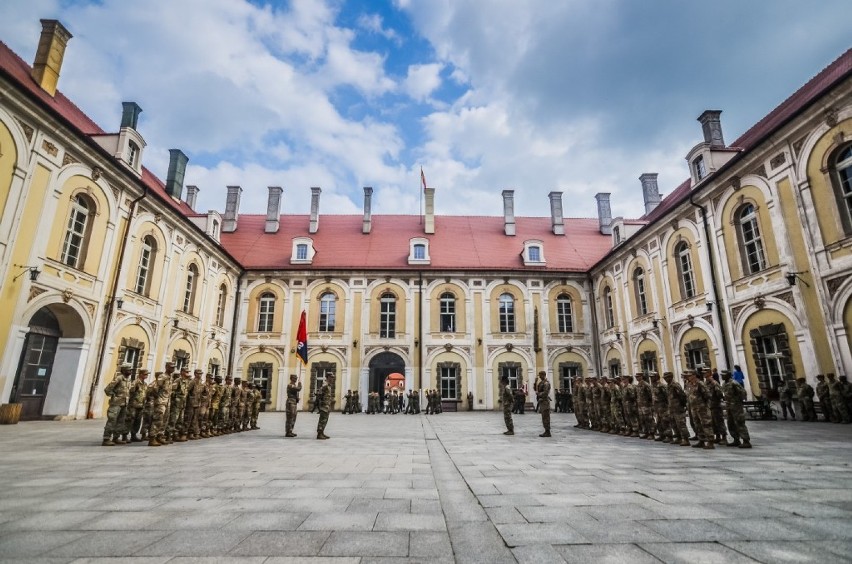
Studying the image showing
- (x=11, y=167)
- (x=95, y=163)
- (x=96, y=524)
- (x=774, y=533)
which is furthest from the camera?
(x=95, y=163)

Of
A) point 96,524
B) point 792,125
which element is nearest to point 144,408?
point 96,524

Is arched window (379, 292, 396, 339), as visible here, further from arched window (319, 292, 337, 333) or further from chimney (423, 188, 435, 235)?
chimney (423, 188, 435, 235)

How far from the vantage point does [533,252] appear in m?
28.5

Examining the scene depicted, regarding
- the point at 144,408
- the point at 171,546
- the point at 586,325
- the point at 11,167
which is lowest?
the point at 171,546

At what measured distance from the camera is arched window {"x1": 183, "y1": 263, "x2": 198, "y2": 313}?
70.8ft

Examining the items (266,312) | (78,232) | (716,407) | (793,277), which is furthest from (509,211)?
(78,232)

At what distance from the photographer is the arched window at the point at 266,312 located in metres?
26.6

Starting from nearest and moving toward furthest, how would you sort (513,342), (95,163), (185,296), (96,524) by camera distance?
(96,524)
(95,163)
(185,296)
(513,342)

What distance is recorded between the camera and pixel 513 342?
87.2 ft

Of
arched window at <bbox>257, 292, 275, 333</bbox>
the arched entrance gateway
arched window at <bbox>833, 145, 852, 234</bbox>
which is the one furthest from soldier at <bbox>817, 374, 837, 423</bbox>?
arched window at <bbox>257, 292, 275, 333</bbox>

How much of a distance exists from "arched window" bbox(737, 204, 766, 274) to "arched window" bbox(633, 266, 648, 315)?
241 inches

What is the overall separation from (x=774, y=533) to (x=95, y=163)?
64.1 ft

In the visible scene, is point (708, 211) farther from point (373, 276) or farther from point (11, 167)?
point (11, 167)

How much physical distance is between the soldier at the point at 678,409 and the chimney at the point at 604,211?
23.9 meters
